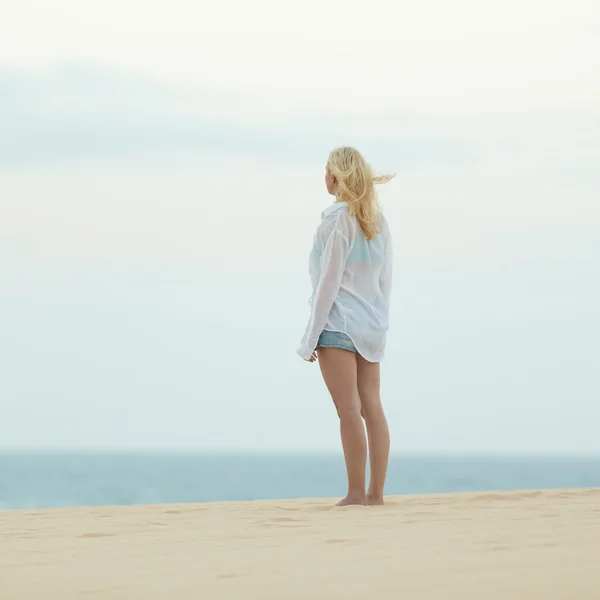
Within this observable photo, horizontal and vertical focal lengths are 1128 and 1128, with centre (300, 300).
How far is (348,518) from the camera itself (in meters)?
5.12

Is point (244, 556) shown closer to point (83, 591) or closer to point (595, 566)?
point (83, 591)

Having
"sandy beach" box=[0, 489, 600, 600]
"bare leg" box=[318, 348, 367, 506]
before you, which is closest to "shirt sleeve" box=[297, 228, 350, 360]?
"bare leg" box=[318, 348, 367, 506]

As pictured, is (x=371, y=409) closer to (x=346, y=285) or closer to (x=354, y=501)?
(x=354, y=501)

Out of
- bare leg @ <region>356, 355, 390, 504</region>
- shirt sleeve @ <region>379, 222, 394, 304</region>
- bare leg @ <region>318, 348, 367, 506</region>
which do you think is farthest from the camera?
shirt sleeve @ <region>379, 222, 394, 304</region>

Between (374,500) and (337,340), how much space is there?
0.88 m

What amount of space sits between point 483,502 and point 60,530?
2.29 meters

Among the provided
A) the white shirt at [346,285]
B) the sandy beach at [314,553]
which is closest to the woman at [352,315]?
the white shirt at [346,285]

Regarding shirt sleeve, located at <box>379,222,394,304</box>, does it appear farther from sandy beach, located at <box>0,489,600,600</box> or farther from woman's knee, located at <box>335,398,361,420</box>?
sandy beach, located at <box>0,489,600,600</box>

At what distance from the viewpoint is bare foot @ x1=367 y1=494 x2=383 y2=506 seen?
6.01 metres

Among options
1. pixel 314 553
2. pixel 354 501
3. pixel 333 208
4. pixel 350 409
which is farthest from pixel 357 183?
pixel 314 553

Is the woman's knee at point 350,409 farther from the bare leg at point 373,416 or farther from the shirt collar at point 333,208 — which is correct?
the shirt collar at point 333,208

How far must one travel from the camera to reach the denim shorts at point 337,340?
19.8 feet

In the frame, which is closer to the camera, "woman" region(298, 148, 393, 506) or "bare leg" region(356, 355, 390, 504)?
"woman" region(298, 148, 393, 506)

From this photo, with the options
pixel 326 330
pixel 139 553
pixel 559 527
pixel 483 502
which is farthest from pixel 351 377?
pixel 139 553
